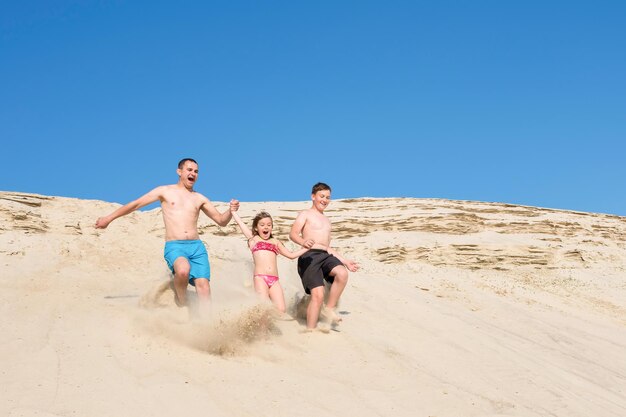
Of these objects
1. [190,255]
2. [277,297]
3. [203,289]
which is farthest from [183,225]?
[277,297]

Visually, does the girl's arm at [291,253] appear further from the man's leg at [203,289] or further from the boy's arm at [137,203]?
the boy's arm at [137,203]

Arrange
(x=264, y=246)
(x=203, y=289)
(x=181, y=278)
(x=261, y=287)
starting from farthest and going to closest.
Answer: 1. (x=264, y=246)
2. (x=261, y=287)
3. (x=203, y=289)
4. (x=181, y=278)

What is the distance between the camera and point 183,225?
217 inches

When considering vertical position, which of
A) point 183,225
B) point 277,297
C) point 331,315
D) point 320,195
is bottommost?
point 331,315

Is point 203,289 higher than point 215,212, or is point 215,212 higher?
point 215,212

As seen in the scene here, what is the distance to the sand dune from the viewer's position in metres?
3.98

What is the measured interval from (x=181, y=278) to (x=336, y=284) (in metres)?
Result: 1.34

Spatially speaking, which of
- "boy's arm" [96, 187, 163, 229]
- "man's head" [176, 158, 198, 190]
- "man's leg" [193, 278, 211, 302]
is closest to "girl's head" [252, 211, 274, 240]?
"man's head" [176, 158, 198, 190]

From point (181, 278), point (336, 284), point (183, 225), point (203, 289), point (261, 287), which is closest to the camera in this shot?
point (181, 278)

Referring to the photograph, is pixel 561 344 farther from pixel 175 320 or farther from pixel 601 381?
pixel 175 320

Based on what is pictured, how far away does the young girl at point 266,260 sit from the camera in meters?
5.78

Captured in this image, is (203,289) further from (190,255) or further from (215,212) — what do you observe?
(215,212)

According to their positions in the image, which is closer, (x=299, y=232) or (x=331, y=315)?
(x=331, y=315)

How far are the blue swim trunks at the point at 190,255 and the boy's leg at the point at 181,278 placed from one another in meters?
0.08
